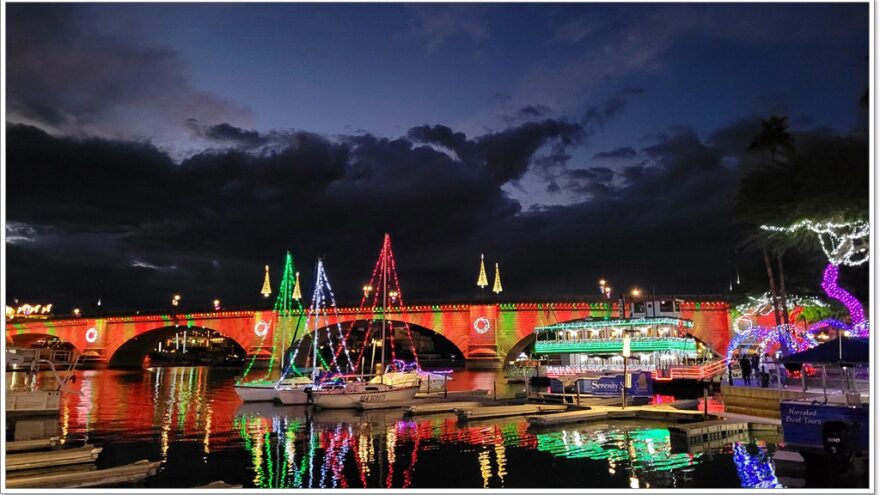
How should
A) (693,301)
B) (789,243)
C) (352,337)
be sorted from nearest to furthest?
(789,243) → (693,301) → (352,337)

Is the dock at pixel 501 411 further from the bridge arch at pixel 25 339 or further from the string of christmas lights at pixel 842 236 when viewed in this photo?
the bridge arch at pixel 25 339

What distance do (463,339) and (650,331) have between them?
30.2 meters

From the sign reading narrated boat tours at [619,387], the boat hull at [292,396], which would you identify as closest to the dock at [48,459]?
the boat hull at [292,396]

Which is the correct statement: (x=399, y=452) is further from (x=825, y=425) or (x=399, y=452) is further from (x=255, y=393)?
(x=255, y=393)

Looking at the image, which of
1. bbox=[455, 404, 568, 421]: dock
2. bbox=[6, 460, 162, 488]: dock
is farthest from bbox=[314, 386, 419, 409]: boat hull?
bbox=[6, 460, 162, 488]: dock

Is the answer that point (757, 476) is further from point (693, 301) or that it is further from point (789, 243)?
point (693, 301)

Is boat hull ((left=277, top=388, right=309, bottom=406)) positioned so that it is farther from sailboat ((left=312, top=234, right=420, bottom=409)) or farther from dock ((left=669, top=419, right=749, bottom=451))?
dock ((left=669, top=419, right=749, bottom=451))

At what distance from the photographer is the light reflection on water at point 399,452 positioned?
61.4 feet

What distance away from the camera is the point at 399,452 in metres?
23.4

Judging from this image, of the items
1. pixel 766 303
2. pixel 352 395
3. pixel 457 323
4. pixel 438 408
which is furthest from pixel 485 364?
pixel 438 408

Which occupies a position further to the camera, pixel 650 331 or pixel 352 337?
pixel 352 337

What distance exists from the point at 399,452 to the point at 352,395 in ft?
53.8

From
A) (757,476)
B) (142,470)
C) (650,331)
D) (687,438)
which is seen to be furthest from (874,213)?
(650,331)

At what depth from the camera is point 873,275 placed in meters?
11.8
